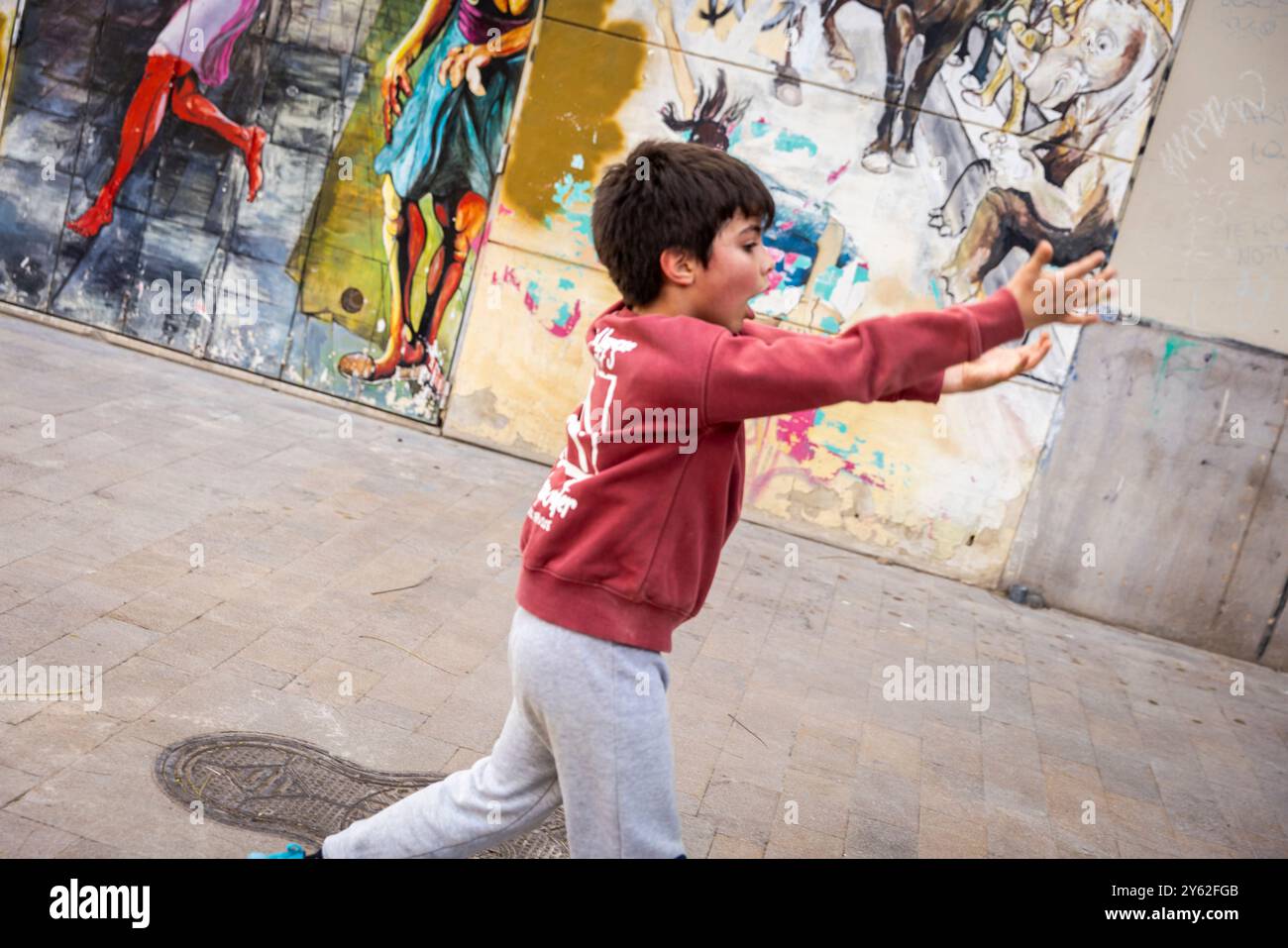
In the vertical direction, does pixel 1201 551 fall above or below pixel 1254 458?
below

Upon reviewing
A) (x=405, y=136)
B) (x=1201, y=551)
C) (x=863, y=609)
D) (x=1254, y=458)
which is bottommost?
(x=863, y=609)

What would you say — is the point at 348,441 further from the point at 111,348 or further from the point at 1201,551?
the point at 1201,551

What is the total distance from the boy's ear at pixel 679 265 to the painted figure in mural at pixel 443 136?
601cm

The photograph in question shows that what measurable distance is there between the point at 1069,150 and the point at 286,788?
20.1ft

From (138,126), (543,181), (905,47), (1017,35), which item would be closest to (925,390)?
(905,47)

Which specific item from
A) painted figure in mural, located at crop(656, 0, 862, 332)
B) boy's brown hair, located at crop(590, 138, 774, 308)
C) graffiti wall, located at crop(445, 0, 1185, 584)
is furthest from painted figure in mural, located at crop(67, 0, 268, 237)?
boy's brown hair, located at crop(590, 138, 774, 308)

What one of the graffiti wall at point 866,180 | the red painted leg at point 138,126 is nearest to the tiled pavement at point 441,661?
the graffiti wall at point 866,180

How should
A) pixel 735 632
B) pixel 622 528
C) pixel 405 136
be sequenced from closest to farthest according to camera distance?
1. pixel 622 528
2. pixel 735 632
3. pixel 405 136

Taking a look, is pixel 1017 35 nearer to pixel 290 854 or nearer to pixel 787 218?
pixel 787 218

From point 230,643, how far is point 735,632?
250 centimetres

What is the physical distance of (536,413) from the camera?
8.46 metres

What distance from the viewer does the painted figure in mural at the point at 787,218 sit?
26.3 feet
